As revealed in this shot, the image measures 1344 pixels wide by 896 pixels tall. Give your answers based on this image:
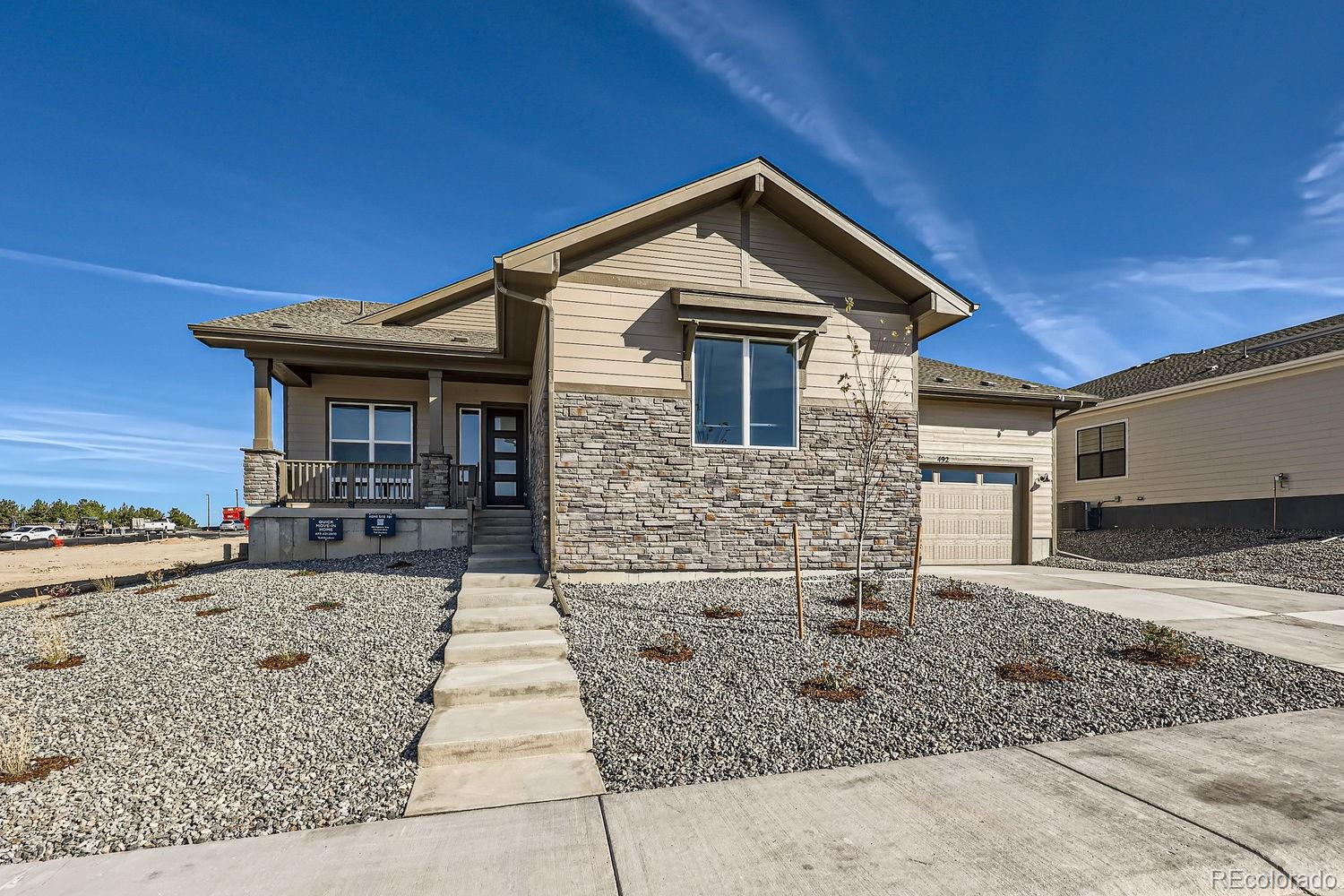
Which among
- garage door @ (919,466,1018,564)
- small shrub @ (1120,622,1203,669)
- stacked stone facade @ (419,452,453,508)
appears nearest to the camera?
small shrub @ (1120,622,1203,669)

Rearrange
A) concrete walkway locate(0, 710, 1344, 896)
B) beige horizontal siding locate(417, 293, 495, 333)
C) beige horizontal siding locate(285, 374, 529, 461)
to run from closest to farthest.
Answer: concrete walkway locate(0, 710, 1344, 896)
beige horizontal siding locate(285, 374, 529, 461)
beige horizontal siding locate(417, 293, 495, 333)

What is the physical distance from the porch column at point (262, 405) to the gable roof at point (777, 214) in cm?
569

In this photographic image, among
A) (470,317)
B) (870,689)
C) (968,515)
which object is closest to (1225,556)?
(968,515)

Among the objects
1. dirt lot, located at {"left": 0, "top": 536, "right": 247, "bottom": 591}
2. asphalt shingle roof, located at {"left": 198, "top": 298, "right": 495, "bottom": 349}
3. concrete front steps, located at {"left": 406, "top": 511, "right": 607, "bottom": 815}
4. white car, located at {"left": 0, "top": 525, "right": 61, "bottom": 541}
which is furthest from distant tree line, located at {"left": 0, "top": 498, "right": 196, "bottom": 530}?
concrete front steps, located at {"left": 406, "top": 511, "right": 607, "bottom": 815}

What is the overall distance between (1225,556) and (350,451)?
18.3 meters

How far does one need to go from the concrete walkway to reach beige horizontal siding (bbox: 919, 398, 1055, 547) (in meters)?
9.34

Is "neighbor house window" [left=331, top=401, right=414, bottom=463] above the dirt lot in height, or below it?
above

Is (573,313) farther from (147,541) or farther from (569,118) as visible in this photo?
(147,541)

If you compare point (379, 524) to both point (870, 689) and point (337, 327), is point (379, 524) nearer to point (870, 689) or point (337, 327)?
point (337, 327)

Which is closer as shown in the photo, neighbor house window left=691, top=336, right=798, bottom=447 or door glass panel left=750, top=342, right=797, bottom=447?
neighbor house window left=691, top=336, right=798, bottom=447

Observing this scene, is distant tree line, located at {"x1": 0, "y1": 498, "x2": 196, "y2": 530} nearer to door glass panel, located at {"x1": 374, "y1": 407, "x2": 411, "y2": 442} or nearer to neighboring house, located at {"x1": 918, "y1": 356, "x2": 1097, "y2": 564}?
door glass panel, located at {"x1": 374, "y1": 407, "x2": 411, "y2": 442}

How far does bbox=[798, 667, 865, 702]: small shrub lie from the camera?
445 centimetres

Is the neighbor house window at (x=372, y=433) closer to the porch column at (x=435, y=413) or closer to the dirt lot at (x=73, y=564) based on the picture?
the porch column at (x=435, y=413)

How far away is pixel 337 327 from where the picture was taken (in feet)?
39.1
